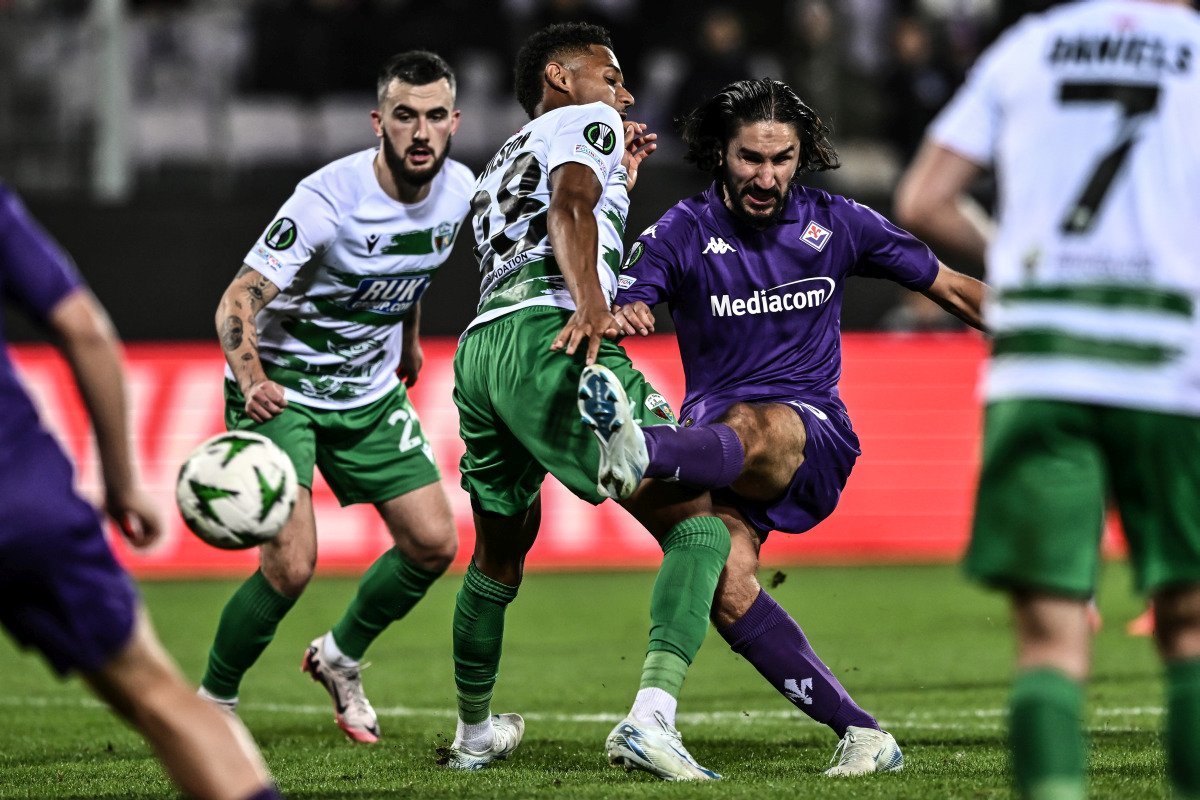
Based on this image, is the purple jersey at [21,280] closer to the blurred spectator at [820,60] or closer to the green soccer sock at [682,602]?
the green soccer sock at [682,602]

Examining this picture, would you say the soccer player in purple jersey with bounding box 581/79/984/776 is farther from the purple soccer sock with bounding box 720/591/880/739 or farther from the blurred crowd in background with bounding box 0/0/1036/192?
the blurred crowd in background with bounding box 0/0/1036/192

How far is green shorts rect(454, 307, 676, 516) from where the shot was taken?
5020 millimetres

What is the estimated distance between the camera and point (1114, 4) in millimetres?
3393

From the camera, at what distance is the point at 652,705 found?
4805 millimetres

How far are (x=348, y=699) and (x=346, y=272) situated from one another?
1.69 metres

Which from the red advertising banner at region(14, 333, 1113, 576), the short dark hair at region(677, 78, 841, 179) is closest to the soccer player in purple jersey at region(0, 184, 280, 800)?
the short dark hair at region(677, 78, 841, 179)

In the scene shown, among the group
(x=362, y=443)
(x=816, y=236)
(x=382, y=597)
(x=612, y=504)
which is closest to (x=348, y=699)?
(x=382, y=597)

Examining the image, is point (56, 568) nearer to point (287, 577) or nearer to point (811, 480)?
point (811, 480)

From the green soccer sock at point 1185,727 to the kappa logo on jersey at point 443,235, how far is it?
389 cm

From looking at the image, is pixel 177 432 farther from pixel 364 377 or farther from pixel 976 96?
pixel 976 96

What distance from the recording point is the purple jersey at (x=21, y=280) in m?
3.20

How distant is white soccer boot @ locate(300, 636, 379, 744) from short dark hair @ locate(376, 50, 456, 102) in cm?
229

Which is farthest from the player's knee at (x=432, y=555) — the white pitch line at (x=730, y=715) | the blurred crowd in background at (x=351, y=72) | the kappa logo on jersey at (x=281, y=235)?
the blurred crowd in background at (x=351, y=72)

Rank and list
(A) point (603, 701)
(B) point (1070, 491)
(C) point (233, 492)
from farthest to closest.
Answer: (A) point (603, 701), (C) point (233, 492), (B) point (1070, 491)
